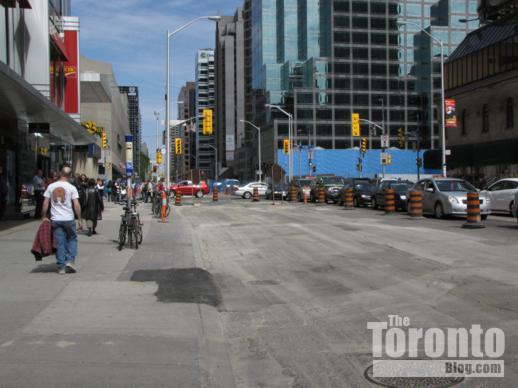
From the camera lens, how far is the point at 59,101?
120ft

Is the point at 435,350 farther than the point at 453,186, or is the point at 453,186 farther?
the point at 453,186

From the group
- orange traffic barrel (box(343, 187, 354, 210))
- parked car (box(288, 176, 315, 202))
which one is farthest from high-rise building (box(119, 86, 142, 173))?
orange traffic barrel (box(343, 187, 354, 210))

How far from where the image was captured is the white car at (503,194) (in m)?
24.6

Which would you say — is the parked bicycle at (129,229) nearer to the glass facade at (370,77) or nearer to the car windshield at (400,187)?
the car windshield at (400,187)

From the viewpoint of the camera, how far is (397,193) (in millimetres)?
28531

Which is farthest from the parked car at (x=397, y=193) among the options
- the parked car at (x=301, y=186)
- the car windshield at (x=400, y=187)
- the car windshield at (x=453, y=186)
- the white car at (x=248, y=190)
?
the white car at (x=248, y=190)

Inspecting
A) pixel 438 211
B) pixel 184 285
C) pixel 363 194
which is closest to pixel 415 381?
pixel 184 285

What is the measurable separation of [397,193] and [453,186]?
5000 mm

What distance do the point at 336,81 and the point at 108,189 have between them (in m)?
70.8

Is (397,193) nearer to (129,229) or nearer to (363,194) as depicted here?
(363,194)

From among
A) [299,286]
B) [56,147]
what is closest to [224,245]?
[299,286]

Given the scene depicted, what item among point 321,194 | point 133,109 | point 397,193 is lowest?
point 321,194

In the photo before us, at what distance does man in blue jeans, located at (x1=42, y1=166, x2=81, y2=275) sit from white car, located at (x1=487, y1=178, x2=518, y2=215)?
19888 mm

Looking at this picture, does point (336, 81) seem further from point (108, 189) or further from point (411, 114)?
point (108, 189)
